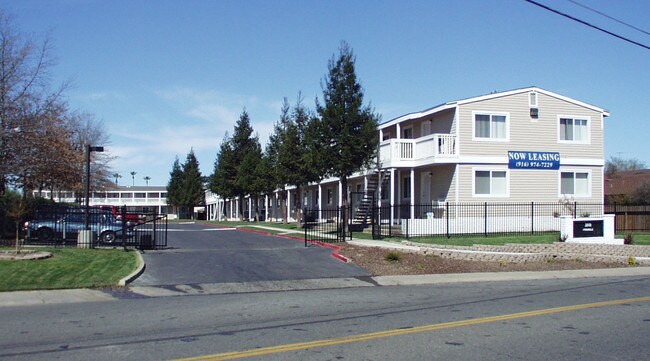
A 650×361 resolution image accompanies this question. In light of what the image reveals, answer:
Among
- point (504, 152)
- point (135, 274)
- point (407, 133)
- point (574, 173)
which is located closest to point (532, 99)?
point (504, 152)

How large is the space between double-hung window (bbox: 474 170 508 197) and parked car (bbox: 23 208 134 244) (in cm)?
1688

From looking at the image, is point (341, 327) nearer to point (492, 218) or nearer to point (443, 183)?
point (492, 218)

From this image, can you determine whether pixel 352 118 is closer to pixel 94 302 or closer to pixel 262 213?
pixel 94 302

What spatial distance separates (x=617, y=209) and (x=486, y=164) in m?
8.82

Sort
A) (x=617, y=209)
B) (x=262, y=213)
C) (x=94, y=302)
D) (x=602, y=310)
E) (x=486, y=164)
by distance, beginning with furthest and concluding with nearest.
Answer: (x=262, y=213) < (x=617, y=209) < (x=486, y=164) < (x=94, y=302) < (x=602, y=310)

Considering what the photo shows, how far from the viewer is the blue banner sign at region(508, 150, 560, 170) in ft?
102

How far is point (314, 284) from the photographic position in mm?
16688

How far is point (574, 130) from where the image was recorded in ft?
108

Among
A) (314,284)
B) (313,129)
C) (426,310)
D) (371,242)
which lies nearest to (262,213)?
(313,129)

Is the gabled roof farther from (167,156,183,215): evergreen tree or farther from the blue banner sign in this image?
(167,156,183,215): evergreen tree

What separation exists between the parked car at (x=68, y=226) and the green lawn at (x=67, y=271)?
3331 millimetres

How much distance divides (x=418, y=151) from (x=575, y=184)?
864 cm

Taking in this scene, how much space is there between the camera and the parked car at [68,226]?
22.3 m

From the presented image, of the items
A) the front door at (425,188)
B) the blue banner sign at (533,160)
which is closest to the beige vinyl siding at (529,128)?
the blue banner sign at (533,160)
